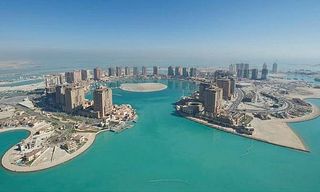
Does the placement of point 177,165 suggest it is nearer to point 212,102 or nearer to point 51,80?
point 212,102

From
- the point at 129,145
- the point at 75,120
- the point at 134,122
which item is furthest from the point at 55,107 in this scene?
the point at 129,145

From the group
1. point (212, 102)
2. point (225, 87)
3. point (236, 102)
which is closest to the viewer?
point (212, 102)

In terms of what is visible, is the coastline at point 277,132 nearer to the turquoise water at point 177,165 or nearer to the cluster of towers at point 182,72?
the turquoise water at point 177,165

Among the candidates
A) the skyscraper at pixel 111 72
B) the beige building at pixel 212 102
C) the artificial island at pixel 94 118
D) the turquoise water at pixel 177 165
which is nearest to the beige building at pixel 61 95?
the artificial island at pixel 94 118

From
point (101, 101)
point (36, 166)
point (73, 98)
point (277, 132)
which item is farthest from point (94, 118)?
point (277, 132)

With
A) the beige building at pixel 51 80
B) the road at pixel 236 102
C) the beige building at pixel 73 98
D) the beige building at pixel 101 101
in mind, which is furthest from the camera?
the beige building at pixel 51 80

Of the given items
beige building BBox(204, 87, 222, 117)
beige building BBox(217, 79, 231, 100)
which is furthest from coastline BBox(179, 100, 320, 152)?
beige building BBox(217, 79, 231, 100)

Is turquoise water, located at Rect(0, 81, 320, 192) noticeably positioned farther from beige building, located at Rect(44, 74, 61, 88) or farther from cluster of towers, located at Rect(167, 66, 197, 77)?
cluster of towers, located at Rect(167, 66, 197, 77)
